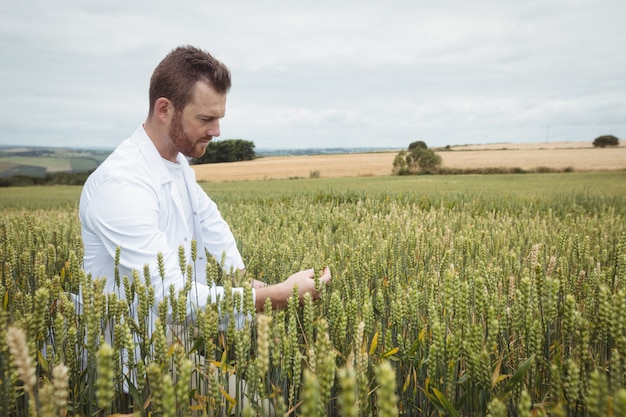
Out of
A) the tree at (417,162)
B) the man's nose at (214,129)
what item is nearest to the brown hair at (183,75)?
the man's nose at (214,129)

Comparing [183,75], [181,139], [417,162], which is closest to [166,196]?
[181,139]

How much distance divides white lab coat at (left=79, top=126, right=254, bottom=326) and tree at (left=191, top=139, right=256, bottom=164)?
216 ft

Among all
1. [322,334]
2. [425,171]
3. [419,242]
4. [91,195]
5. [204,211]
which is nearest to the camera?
[322,334]

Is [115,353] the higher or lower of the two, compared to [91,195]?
lower

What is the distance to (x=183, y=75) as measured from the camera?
293cm

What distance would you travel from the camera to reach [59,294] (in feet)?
6.14

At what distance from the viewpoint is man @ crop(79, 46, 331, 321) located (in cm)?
232

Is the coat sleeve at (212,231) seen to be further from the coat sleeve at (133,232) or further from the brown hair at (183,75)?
the coat sleeve at (133,232)

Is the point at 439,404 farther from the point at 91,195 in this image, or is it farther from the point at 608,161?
the point at 608,161

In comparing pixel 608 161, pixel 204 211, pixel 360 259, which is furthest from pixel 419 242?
pixel 608 161

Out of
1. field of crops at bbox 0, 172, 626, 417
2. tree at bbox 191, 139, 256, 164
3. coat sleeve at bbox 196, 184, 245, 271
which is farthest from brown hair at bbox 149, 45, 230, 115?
tree at bbox 191, 139, 256, 164

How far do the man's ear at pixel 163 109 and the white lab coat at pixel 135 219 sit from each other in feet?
0.58

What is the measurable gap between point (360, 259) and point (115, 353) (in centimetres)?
156

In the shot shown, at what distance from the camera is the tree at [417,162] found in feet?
132
